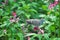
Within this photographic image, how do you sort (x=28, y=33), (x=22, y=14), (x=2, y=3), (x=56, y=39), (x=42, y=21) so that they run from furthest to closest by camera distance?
(x=2, y=3), (x=22, y=14), (x=42, y=21), (x=28, y=33), (x=56, y=39)

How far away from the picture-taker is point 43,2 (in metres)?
4.25

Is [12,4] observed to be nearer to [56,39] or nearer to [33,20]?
[33,20]

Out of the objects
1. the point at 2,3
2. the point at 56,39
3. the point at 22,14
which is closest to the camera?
the point at 56,39

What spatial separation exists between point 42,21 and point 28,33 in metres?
0.35

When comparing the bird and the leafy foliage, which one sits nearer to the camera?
the leafy foliage

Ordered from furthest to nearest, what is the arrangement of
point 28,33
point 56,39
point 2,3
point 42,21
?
point 2,3
point 42,21
point 28,33
point 56,39

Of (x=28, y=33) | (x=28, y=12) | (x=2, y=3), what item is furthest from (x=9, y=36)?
(x=2, y=3)

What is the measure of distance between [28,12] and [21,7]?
0.15 m

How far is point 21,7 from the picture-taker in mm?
3961

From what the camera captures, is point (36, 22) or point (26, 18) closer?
point (36, 22)

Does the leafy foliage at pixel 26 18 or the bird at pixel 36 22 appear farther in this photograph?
the bird at pixel 36 22

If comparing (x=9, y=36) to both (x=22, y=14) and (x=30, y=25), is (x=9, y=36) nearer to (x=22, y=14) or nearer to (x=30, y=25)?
(x=30, y=25)

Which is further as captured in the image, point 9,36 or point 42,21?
point 42,21

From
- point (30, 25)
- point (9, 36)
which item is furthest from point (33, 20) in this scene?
point (9, 36)
